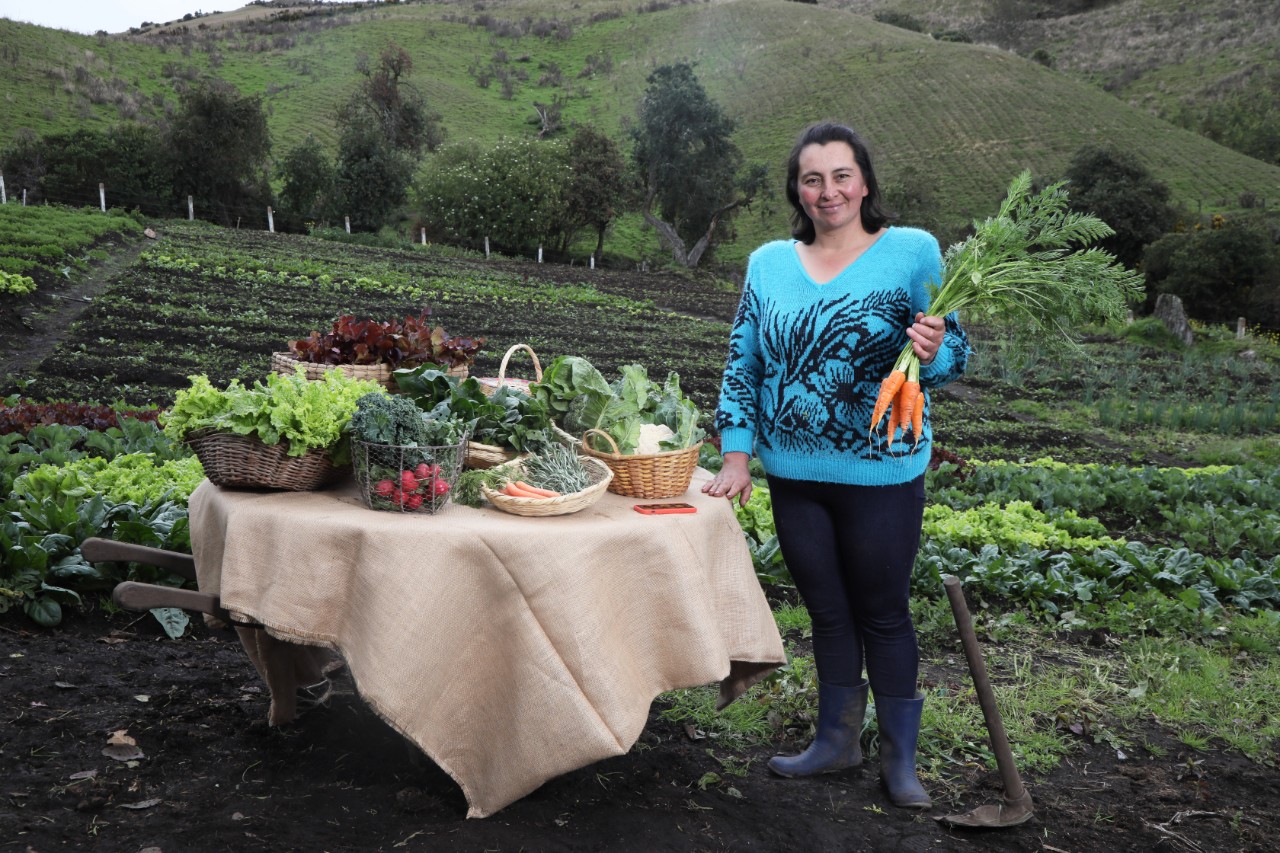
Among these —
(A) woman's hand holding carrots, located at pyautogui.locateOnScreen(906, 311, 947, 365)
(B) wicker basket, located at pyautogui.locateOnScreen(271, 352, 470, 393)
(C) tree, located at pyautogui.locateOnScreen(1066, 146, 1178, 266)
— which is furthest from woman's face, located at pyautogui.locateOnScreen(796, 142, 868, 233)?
(C) tree, located at pyautogui.locateOnScreen(1066, 146, 1178, 266)

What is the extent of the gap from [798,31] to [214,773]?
87.3 metres

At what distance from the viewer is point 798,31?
8150 centimetres

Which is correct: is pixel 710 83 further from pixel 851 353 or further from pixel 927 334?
pixel 927 334

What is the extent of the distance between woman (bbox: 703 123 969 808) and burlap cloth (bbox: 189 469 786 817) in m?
0.52

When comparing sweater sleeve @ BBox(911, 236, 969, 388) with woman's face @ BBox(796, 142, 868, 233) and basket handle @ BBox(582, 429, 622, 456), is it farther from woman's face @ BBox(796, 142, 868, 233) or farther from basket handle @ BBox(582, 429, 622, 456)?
basket handle @ BBox(582, 429, 622, 456)

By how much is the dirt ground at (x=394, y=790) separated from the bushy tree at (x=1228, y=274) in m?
26.5

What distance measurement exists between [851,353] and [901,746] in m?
1.39

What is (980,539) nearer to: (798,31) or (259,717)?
(259,717)

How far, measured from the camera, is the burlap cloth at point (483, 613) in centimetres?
255

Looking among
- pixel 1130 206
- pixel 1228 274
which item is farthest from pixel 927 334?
pixel 1130 206

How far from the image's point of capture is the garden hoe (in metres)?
3.12

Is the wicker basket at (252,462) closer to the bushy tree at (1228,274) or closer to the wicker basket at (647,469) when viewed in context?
the wicker basket at (647,469)

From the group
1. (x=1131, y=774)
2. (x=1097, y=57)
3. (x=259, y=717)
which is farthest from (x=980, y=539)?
(x=1097, y=57)

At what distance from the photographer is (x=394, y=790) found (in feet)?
10.1
